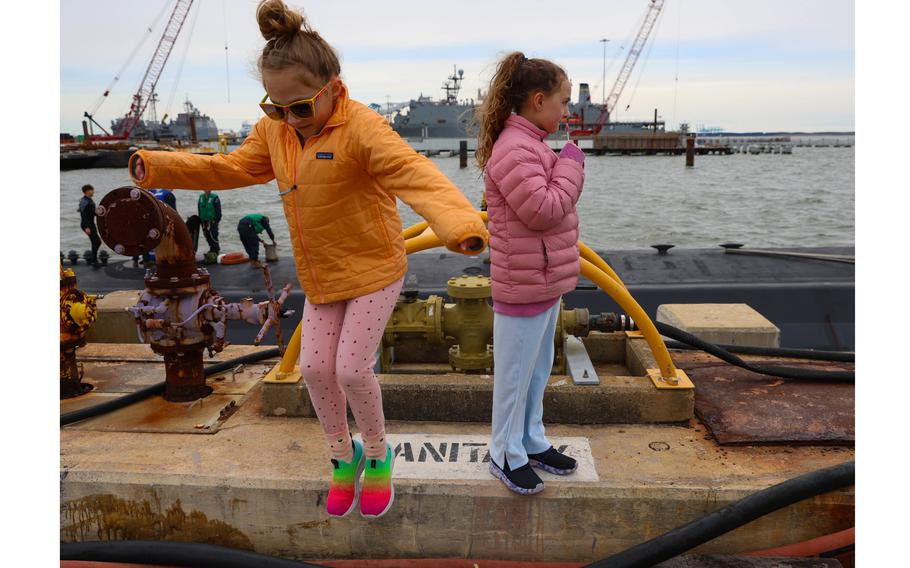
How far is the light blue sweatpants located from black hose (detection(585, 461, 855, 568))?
1.98 ft

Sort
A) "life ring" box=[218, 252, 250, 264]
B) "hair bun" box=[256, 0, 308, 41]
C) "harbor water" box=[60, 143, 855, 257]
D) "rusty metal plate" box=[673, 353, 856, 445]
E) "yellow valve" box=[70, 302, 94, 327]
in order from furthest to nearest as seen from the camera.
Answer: "harbor water" box=[60, 143, 855, 257] < "life ring" box=[218, 252, 250, 264] < "yellow valve" box=[70, 302, 94, 327] < "rusty metal plate" box=[673, 353, 856, 445] < "hair bun" box=[256, 0, 308, 41]

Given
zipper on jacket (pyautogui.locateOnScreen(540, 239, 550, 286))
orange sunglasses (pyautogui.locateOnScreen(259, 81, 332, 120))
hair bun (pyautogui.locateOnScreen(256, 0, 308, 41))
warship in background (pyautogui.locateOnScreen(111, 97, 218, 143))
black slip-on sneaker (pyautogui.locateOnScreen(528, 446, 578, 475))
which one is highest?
warship in background (pyautogui.locateOnScreen(111, 97, 218, 143))

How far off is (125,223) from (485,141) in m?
2.24

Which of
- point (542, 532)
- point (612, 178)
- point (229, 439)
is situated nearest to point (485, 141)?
point (542, 532)

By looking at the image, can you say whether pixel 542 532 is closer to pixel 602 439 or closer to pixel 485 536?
pixel 485 536

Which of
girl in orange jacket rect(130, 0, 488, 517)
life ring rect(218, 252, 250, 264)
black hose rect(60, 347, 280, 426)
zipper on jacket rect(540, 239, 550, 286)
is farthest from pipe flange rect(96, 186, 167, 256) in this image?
life ring rect(218, 252, 250, 264)

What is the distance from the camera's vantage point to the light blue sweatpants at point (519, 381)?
2.80 m

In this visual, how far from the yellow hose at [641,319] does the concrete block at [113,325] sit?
4653 millimetres

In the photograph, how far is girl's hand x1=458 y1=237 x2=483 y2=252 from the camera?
212 cm

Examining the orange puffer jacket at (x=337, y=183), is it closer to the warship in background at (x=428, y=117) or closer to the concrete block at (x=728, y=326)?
the concrete block at (x=728, y=326)

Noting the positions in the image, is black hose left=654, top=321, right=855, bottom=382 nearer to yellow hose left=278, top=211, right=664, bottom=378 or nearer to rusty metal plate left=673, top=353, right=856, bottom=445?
rusty metal plate left=673, top=353, right=856, bottom=445

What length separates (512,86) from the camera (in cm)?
271

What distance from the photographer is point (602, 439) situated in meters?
3.65

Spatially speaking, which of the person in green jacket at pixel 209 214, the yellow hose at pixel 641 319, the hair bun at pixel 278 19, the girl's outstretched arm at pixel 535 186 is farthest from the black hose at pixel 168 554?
the person in green jacket at pixel 209 214
